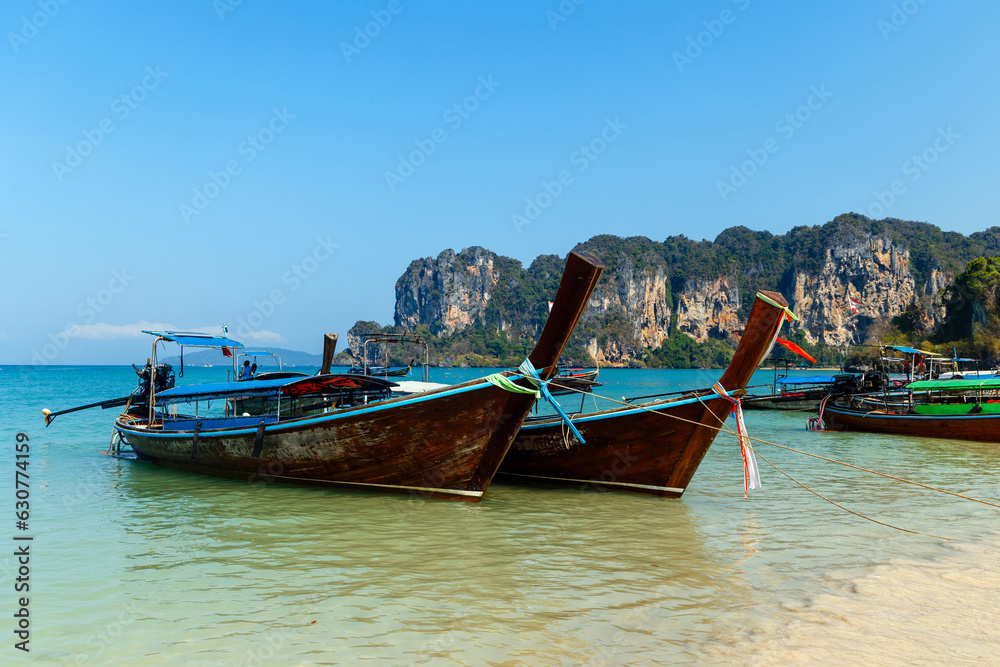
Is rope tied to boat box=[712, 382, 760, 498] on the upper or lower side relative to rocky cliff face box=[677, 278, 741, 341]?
lower

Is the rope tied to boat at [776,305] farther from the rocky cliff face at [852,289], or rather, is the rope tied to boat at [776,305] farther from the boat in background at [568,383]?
the rocky cliff face at [852,289]

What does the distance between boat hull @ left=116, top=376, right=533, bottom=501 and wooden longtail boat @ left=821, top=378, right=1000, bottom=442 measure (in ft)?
59.9

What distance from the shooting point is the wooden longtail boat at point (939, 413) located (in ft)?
63.2

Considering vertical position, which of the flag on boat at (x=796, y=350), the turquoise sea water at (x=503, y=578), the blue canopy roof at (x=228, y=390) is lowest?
the turquoise sea water at (x=503, y=578)

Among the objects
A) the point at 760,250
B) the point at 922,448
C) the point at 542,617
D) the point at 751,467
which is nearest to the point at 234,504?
the point at 542,617

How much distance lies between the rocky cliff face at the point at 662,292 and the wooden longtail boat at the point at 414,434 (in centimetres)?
12971

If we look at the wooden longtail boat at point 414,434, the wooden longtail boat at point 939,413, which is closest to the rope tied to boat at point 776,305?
the wooden longtail boat at point 414,434

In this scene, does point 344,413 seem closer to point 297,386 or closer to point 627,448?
point 297,386

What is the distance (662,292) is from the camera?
155 metres

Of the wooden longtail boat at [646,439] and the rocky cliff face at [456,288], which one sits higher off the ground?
the rocky cliff face at [456,288]

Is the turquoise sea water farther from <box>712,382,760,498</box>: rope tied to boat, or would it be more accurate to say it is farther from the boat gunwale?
the boat gunwale

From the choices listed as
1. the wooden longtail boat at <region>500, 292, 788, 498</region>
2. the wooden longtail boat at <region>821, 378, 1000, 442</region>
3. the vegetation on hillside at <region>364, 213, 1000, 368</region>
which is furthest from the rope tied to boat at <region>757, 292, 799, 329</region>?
the vegetation on hillside at <region>364, 213, 1000, 368</region>

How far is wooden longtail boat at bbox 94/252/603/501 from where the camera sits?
321 inches

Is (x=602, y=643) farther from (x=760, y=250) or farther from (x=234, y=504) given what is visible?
(x=760, y=250)
